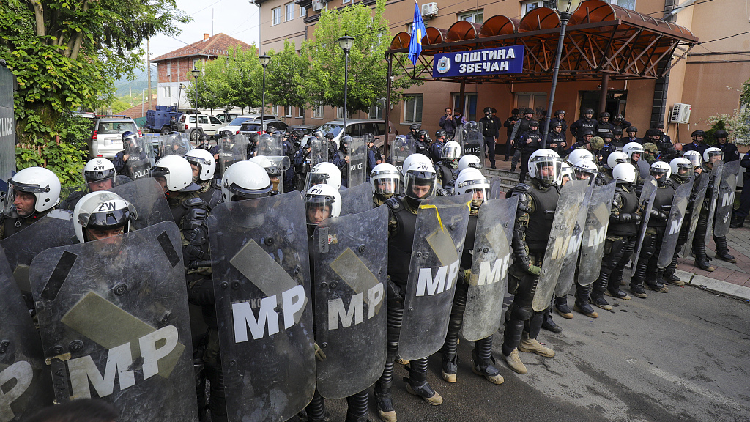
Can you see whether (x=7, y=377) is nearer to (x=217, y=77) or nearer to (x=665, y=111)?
(x=665, y=111)

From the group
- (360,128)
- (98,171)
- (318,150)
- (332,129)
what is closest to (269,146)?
(318,150)

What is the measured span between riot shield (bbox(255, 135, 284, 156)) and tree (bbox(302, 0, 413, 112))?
9.14 meters

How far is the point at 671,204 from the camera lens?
19.9ft

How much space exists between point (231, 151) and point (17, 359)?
8228 mm

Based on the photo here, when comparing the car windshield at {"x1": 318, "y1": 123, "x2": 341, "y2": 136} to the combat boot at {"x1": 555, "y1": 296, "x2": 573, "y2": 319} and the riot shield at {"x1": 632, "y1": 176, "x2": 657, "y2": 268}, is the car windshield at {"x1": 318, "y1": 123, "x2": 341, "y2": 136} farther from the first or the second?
the combat boot at {"x1": 555, "y1": 296, "x2": 573, "y2": 319}

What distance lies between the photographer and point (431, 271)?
10.9 ft

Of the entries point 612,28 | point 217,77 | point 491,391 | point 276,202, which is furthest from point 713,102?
point 217,77

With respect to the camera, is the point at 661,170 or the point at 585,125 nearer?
the point at 661,170

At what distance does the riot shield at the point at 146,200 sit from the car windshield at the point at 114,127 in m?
13.9

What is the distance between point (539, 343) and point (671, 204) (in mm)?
2993

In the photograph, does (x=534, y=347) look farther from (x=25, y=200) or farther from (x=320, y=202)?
(x=25, y=200)

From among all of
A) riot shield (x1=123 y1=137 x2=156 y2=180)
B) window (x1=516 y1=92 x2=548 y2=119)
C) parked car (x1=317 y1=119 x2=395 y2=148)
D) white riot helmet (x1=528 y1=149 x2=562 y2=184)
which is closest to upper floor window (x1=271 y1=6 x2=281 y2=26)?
parked car (x1=317 y1=119 x2=395 y2=148)

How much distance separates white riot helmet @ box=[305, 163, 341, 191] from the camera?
4.73m

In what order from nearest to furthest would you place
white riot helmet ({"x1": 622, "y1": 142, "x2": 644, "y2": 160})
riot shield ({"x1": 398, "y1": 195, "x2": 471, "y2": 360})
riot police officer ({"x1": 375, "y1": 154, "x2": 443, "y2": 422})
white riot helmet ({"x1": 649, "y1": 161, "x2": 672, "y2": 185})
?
riot shield ({"x1": 398, "y1": 195, "x2": 471, "y2": 360}) → riot police officer ({"x1": 375, "y1": 154, "x2": 443, "y2": 422}) → white riot helmet ({"x1": 649, "y1": 161, "x2": 672, "y2": 185}) → white riot helmet ({"x1": 622, "y1": 142, "x2": 644, "y2": 160})
